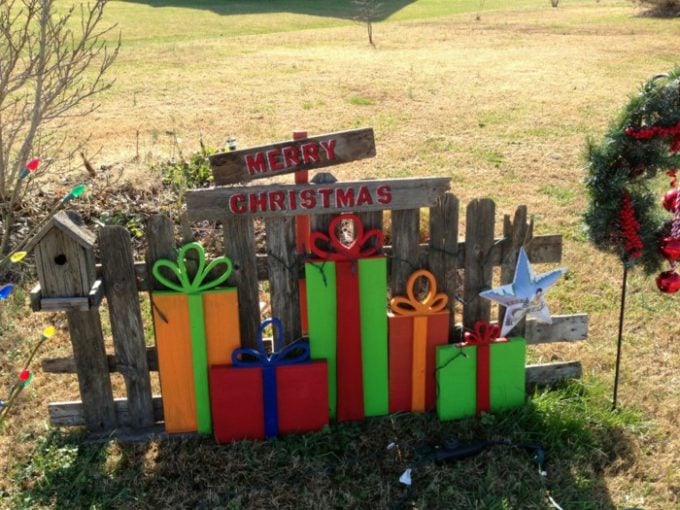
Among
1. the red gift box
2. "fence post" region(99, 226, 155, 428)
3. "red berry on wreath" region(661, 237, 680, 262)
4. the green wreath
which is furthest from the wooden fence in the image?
"red berry on wreath" region(661, 237, 680, 262)

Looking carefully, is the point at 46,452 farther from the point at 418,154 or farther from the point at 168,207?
the point at 418,154

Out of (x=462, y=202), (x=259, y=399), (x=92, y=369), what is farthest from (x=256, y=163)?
(x=462, y=202)

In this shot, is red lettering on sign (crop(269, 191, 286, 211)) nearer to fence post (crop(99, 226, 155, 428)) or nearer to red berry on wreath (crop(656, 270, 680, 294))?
fence post (crop(99, 226, 155, 428))

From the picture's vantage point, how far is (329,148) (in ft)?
11.6

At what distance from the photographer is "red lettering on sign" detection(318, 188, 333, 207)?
3502 millimetres

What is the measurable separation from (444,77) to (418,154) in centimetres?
674

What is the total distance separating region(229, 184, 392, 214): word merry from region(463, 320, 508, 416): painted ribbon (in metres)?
0.94

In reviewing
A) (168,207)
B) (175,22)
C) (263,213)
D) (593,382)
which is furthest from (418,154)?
(175,22)

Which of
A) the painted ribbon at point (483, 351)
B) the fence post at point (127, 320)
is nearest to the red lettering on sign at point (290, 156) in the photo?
the fence post at point (127, 320)

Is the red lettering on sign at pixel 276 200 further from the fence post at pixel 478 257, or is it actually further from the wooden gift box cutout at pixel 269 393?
the fence post at pixel 478 257

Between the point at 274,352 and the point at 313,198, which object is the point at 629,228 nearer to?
the point at 313,198

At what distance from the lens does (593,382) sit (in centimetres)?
424

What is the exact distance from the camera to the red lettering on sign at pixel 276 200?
11.4 ft

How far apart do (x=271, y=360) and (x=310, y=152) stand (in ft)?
3.74
